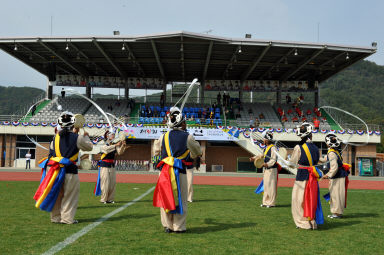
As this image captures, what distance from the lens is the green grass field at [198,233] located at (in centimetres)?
555

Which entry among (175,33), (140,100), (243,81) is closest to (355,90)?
(243,81)

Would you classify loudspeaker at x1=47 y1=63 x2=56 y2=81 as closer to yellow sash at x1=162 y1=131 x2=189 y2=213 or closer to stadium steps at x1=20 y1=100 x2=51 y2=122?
stadium steps at x1=20 y1=100 x2=51 y2=122

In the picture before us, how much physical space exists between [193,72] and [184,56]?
6234 millimetres

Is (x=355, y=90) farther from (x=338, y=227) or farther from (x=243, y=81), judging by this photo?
(x=338, y=227)

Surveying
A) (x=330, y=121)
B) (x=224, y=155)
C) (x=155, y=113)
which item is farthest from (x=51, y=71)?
(x=330, y=121)

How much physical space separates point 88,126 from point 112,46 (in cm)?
780

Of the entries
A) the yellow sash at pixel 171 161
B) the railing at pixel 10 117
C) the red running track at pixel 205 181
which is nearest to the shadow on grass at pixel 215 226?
the yellow sash at pixel 171 161

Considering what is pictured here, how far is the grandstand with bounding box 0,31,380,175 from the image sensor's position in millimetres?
33344

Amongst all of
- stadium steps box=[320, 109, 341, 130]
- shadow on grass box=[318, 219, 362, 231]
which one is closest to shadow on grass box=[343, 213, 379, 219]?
shadow on grass box=[318, 219, 362, 231]

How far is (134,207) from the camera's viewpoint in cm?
1032

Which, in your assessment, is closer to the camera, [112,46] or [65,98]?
[112,46]

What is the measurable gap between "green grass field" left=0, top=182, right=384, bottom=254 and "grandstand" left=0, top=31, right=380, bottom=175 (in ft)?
76.3

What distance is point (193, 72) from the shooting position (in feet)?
141

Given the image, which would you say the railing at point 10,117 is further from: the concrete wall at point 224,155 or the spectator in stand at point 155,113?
the concrete wall at point 224,155
